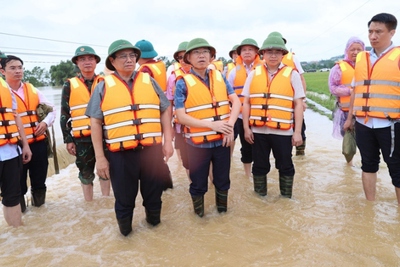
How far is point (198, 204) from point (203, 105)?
3.94ft

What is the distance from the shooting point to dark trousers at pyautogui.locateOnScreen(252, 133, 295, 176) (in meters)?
3.95

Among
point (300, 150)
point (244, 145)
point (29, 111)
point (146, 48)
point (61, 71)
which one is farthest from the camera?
point (61, 71)

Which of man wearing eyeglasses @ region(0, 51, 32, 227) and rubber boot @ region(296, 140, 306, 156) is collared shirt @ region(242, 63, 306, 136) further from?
man wearing eyeglasses @ region(0, 51, 32, 227)

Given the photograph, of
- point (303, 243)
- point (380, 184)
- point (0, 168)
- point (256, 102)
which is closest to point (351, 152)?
point (380, 184)

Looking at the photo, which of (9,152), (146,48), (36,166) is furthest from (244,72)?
(9,152)

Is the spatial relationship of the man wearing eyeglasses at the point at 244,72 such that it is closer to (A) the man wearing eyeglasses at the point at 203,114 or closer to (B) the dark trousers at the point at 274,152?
(B) the dark trousers at the point at 274,152

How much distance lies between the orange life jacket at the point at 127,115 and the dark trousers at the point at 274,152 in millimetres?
1540

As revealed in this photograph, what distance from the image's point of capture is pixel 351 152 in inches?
210

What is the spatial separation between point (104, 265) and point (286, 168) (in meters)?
2.44

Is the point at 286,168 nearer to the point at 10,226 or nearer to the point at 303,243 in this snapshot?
the point at 303,243

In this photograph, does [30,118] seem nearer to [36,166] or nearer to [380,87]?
[36,166]

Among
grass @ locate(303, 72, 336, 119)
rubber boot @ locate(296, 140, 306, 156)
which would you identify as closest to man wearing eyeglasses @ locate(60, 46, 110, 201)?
rubber boot @ locate(296, 140, 306, 156)

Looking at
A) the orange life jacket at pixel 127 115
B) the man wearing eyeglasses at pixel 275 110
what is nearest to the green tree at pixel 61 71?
the man wearing eyeglasses at pixel 275 110

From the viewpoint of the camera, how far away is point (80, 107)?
13.5 ft
